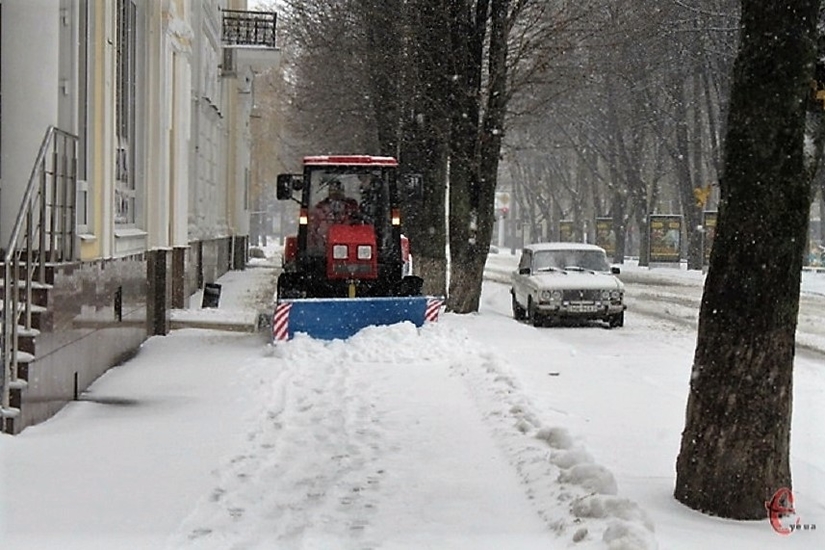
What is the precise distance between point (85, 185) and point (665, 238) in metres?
40.1

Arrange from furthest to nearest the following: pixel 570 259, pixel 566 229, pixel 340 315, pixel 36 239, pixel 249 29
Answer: pixel 566 229 < pixel 249 29 < pixel 570 259 < pixel 340 315 < pixel 36 239

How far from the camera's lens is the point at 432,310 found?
→ 15023 millimetres

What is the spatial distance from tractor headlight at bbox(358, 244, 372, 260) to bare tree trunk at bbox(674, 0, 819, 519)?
10.3 meters

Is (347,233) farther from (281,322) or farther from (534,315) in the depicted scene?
(534,315)

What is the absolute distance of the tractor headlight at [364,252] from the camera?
53.4 feet

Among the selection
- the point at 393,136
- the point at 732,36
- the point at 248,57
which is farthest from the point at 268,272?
the point at 732,36

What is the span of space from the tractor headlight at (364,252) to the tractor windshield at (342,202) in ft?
1.80

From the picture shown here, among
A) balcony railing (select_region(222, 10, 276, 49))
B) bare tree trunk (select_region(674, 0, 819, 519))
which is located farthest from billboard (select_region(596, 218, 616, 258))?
bare tree trunk (select_region(674, 0, 819, 519))

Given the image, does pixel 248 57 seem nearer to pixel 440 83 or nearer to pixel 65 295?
pixel 440 83

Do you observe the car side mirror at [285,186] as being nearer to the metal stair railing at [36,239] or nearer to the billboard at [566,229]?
the metal stair railing at [36,239]

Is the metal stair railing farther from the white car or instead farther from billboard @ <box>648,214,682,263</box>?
billboard @ <box>648,214,682,263</box>

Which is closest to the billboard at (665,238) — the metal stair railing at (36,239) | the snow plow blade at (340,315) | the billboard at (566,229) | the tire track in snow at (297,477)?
the billboard at (566,229)

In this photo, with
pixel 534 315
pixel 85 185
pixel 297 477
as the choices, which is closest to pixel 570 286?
pixel 534 315

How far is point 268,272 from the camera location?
39.9 meters
